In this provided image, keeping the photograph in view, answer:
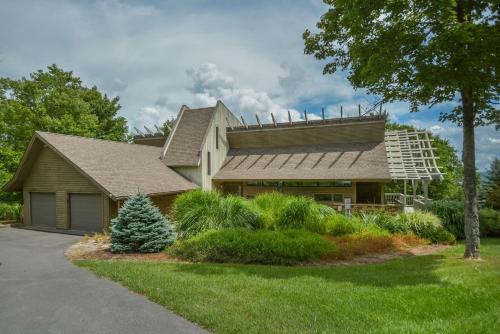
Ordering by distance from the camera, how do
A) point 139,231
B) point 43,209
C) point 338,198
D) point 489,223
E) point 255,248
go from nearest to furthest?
point 255,248 < point 139,231 < point 489,223 < point 43,209 < point 338,198

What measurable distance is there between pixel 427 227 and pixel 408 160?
9.59 meters

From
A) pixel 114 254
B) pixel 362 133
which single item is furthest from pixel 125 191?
pixel 362 133

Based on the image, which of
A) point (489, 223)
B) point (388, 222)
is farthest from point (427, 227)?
point (489, 223)

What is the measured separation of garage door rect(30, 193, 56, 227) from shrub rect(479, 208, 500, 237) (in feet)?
73.7

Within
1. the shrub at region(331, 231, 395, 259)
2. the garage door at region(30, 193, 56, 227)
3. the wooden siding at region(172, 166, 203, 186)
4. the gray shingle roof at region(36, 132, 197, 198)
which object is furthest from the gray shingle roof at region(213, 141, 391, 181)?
the garage door at region(30, 193, 56, 227)

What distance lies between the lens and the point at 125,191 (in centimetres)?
1507

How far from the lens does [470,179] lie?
890 centimetres

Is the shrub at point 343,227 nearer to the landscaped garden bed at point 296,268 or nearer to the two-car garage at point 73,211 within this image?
the landscaped garden bed at point 296,268

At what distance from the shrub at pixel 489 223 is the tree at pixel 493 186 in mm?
2783

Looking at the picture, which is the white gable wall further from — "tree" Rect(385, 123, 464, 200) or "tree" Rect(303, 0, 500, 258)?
"tree" Rect(385, 123, 464, 200)

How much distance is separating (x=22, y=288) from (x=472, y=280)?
10.4 m

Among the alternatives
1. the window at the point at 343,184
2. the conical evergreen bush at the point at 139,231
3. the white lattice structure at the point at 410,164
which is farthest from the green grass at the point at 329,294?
the window at the point at 343,184

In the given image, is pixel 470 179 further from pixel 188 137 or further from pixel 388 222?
pixel 188 137

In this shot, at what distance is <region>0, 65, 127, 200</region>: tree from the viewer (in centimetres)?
2456
